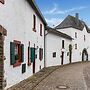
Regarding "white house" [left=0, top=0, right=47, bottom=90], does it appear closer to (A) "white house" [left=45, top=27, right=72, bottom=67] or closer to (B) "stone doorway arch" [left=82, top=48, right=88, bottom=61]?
(A) "white house" [left=45, top=27, right=72, bottom=67]

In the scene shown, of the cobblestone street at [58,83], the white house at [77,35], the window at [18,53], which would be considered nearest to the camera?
the cobblestone street at [58,83]

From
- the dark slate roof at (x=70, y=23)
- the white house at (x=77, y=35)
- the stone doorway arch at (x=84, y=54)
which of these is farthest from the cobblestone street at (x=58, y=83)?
the stone doorway arch at (x=84, y=54)

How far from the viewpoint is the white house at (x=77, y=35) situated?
45.1 metres

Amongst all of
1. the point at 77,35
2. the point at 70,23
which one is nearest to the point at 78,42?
the point at 77,35

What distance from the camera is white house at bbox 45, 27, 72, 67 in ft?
94.9

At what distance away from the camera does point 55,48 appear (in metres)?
32.2

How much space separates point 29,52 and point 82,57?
115 feet

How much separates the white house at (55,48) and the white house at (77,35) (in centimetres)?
508

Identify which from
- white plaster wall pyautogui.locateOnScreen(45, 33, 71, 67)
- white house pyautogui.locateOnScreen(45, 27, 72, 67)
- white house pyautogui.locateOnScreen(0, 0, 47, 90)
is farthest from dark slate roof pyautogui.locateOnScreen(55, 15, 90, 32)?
white house pyautogui.locateOnScreen(0, 0, 47, 90)

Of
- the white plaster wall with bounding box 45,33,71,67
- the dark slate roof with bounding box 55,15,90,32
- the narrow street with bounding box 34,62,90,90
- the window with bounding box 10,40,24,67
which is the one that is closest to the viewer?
the narrow street with bounding box 34,62,90,90

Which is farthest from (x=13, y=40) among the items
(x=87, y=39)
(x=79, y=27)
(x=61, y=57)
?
(x=87, y=39)

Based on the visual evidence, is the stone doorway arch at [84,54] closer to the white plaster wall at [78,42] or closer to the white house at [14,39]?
the white plaster wall at [78,42]

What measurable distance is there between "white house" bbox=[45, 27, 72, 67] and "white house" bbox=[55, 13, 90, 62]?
200 inches

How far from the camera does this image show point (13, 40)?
12258mm
